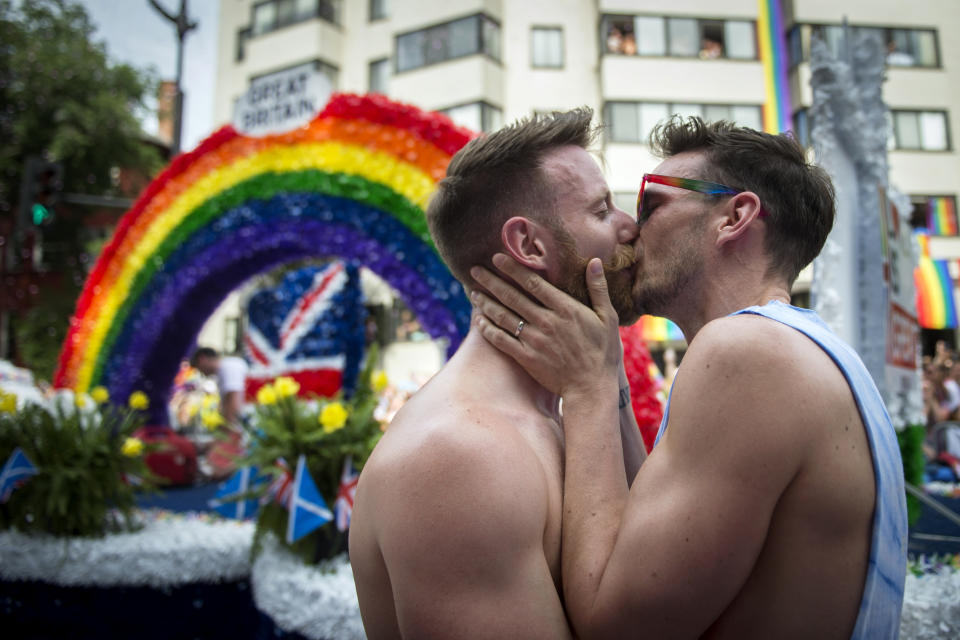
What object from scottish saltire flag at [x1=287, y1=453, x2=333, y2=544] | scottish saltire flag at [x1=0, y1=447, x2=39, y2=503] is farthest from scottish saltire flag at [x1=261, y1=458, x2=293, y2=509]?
scottish saltire flag at [x1=0, y1=447, x2=39, y2=503]

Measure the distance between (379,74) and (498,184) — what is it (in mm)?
21016

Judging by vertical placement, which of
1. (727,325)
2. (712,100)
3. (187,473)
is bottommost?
(187,473)

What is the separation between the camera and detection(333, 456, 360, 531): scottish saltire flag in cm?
365

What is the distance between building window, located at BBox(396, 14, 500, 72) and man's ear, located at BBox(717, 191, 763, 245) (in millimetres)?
17931

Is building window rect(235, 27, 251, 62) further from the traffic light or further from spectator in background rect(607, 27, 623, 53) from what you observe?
the traffic light

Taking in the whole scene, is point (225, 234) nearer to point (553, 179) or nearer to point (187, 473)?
point (187, 473)

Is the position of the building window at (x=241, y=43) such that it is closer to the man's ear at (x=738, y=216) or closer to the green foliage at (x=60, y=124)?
the green foliage at (x=60, y=124)

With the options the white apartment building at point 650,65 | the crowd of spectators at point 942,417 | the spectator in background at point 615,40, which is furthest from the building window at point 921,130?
the crowd of spectators at point 942,417

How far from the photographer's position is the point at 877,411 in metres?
1.47

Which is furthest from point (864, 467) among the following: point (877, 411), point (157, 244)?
point (157, 244)

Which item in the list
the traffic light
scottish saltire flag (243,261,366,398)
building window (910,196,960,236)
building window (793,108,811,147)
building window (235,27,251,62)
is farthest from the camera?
building window (235,27,251,62)

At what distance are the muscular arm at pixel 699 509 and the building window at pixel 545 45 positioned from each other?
62.8ft

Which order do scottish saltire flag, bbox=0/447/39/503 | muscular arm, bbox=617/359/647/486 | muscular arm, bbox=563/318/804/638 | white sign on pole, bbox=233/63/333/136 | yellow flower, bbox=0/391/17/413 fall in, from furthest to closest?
1. white sign on pole, bbox=233/63/333/136
2. yellow flower, bbox=0/391/17/413
3. scottish saltire flag, bbox=0/447/39/503
4. muscular arm, bbox=617/359/647/486
5. muscular arm, bbox=563/318/804/638

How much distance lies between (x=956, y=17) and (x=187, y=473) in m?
21.8
